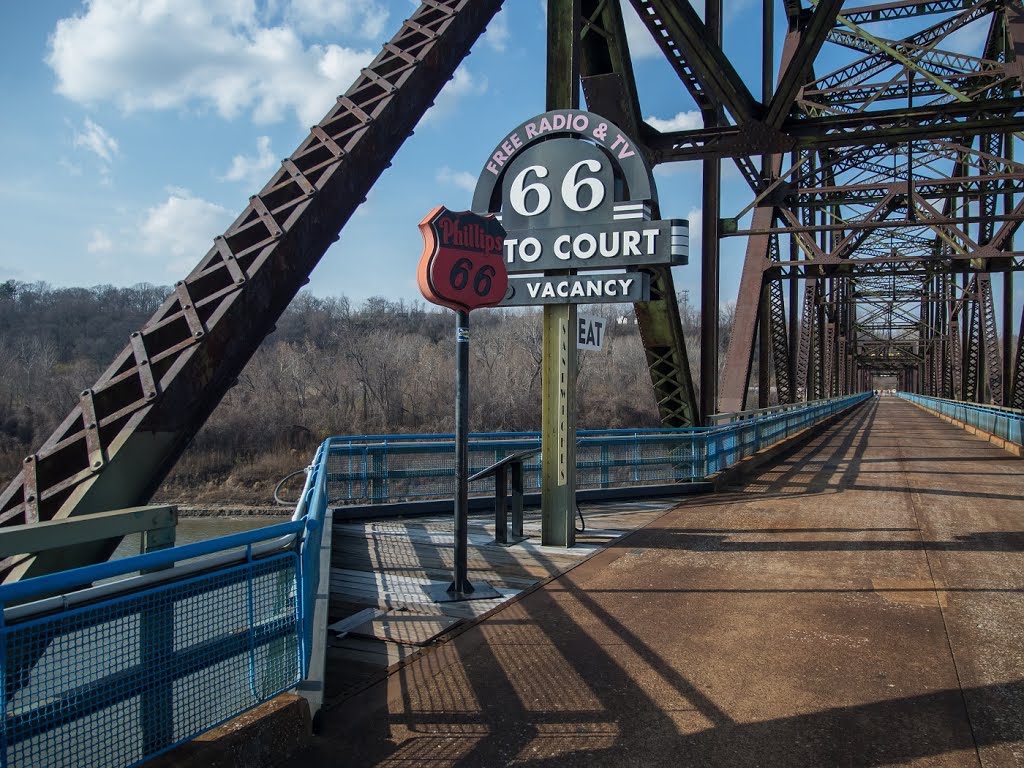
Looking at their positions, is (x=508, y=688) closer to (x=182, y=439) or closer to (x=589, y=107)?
(x=182, y=439)

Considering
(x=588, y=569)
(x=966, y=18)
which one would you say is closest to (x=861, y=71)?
(x=966, y=18)

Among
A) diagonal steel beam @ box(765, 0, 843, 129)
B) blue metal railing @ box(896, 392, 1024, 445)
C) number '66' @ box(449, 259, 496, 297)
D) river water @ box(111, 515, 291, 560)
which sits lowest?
river water @ box(111, 515, 291, 560)

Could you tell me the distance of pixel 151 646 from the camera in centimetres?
318

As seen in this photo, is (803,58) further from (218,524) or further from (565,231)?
(218,524)

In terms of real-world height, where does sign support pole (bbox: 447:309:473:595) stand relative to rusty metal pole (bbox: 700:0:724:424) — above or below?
below

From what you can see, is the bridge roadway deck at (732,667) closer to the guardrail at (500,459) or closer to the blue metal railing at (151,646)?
the blue metal railing at (151,646)

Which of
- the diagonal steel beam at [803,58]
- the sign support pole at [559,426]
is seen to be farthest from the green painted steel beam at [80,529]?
the diagonal steel beam at [803,58]

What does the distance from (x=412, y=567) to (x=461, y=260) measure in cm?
301

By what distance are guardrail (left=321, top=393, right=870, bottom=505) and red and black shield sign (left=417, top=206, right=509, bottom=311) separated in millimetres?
2967

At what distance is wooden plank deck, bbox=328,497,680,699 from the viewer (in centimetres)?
495

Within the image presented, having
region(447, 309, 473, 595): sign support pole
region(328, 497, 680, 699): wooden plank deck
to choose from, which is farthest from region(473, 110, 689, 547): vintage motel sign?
region(447, 309, 473, 595): sign support pole

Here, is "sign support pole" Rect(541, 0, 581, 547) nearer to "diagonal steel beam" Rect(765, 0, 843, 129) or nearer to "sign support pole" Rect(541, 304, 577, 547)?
"sign support pole" Rect(541, 304, 577, 547)

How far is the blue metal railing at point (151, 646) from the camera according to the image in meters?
2.73

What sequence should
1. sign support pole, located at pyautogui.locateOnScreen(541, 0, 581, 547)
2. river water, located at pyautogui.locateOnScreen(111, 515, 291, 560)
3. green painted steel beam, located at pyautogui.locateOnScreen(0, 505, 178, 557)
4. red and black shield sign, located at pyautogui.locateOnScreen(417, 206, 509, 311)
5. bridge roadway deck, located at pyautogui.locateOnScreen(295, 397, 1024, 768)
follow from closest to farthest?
green painted steel beam, located at pyautogui.locateOnScreen(0, 505, 178, 557) < bridge roadway deck, located at pyautogui.locateOnScreen(295, 397, 1024, 768) < red and black shield sign, located at pyautogui.locateOnScreen(417, 206, 509, 311) < sign support pole, located at pyautogui.locateOnScreen(541, 0, 581, 547) < river water, located at pyautogui.locateOnScreen(111, 515, 291, 560)
